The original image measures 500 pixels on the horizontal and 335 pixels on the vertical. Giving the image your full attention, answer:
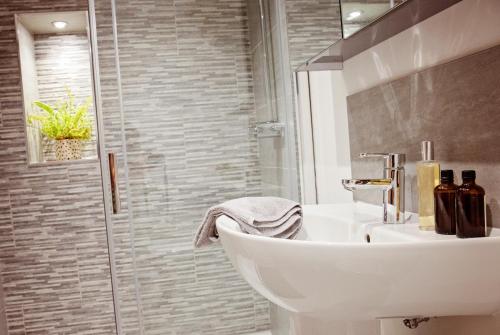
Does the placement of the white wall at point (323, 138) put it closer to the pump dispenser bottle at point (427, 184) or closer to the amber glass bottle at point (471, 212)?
the pump dispenser bottle at point (427, 184)

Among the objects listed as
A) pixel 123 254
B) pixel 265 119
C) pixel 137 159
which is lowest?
pixel 123 254

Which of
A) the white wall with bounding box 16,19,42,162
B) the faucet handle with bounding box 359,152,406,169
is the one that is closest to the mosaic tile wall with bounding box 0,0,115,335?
the white wall with bounding box 16,19,42,162

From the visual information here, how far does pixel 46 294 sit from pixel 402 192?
2266 mm

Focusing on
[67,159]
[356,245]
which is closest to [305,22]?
[356,245]

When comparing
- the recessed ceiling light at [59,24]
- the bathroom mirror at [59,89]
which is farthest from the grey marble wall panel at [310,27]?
the recessed ceiling light at [59,24]

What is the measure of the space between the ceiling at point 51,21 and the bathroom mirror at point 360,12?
1930 millimetres

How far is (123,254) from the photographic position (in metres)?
1.56

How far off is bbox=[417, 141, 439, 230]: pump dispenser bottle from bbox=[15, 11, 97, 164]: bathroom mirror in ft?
7.16

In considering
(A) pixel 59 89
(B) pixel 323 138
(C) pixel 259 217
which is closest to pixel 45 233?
(A) pixel 59 89

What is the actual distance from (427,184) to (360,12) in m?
0.43

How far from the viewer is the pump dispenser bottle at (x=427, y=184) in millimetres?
832

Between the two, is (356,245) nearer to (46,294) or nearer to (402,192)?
(402,192)

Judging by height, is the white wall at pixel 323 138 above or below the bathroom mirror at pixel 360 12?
below

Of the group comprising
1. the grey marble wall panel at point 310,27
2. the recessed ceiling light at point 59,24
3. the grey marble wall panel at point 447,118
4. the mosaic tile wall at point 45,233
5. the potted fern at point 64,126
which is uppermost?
the recessed ceiling light at point 59,24
